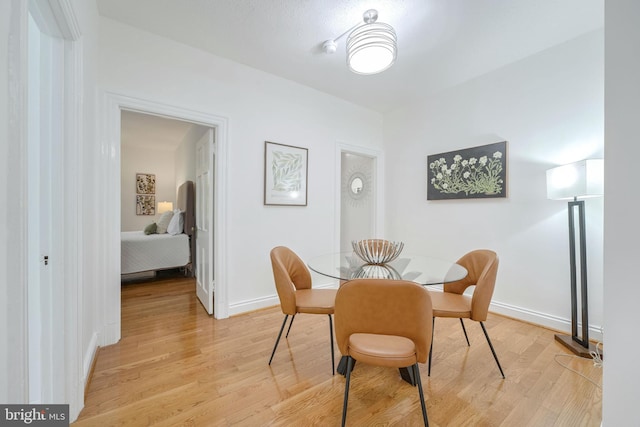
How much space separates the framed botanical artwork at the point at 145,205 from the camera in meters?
6.21

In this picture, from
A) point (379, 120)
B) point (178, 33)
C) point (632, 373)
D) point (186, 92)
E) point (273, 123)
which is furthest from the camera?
point (379, 120)

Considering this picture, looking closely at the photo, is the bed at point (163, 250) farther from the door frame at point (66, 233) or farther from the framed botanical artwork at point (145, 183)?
the door frame at point (66, 233)

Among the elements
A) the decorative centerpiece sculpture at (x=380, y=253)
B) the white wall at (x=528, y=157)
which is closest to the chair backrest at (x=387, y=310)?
the decorative centerpiece sculpture at (x=380, y=253)

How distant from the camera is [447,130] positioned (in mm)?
3246

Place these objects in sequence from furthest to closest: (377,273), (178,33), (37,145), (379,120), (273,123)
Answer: (379,120) < (273,123) < (178,33) < (377,273) < (37,145)

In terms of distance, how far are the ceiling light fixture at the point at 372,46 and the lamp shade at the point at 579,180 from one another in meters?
1.67

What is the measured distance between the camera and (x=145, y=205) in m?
6.29

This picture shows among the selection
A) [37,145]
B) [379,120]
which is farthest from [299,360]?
[379,120]

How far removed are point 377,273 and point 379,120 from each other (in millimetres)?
2945

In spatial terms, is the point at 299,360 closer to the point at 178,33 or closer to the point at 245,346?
the point at 245,346

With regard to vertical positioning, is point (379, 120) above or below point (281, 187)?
above

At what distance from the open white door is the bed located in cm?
120

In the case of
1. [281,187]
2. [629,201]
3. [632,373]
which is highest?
[281,187]

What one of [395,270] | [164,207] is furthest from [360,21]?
[164,207]
